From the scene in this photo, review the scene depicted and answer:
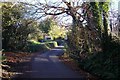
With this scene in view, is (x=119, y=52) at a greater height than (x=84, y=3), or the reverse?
(x=84, y=3)

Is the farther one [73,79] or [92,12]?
[92,12]

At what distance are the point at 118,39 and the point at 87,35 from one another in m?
5.06

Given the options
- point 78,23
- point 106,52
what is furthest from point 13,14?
point 106,52

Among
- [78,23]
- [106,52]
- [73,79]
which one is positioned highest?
[78,23]

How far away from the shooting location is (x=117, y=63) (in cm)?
1528

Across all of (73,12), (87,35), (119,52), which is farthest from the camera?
(73,12)

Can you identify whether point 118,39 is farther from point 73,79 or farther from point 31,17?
point 31,17

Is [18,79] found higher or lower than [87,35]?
lower

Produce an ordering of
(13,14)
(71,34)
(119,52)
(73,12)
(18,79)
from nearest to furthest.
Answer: (18,79), (119,52), (73,12), (71,34), (13,14)

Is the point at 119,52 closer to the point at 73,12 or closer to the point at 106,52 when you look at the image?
the point at 106,52

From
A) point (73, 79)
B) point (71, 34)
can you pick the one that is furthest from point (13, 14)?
point (73, 79)

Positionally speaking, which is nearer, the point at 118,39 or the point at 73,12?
the point at 118,39

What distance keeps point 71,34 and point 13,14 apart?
23.3 feet

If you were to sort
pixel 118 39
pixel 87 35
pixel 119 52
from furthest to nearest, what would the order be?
1. pixel 87 35
2. pixel 118 39
3. pixel 119 52
